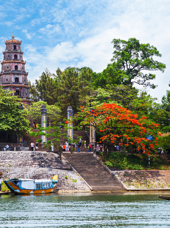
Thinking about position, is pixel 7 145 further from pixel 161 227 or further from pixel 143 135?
pixel 161 227

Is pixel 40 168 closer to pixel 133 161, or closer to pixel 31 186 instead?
pixel 31 186

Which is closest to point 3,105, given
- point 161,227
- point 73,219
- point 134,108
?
point 134,108

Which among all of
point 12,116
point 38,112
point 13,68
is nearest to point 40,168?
point 12,116

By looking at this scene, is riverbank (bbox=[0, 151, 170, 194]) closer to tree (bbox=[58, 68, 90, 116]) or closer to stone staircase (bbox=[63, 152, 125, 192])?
stone staircase (bbox=[63, 152, 125, 192])

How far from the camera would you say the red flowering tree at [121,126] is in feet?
156

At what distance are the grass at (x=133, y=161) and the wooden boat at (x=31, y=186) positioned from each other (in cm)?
952

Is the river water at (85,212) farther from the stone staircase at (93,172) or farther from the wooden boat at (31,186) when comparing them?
the stone staircase at (93,172)

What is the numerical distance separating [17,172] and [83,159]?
29.1 ft

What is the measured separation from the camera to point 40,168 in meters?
42.3

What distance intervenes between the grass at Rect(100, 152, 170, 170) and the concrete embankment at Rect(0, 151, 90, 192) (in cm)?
560

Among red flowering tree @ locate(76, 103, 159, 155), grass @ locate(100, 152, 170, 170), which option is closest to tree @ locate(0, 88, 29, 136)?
red flowering tree @ locate(76, 103, 159, 155)

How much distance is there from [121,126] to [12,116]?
14823 millimetres

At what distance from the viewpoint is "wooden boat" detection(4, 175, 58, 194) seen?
37.2 m

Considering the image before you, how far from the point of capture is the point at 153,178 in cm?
4438
